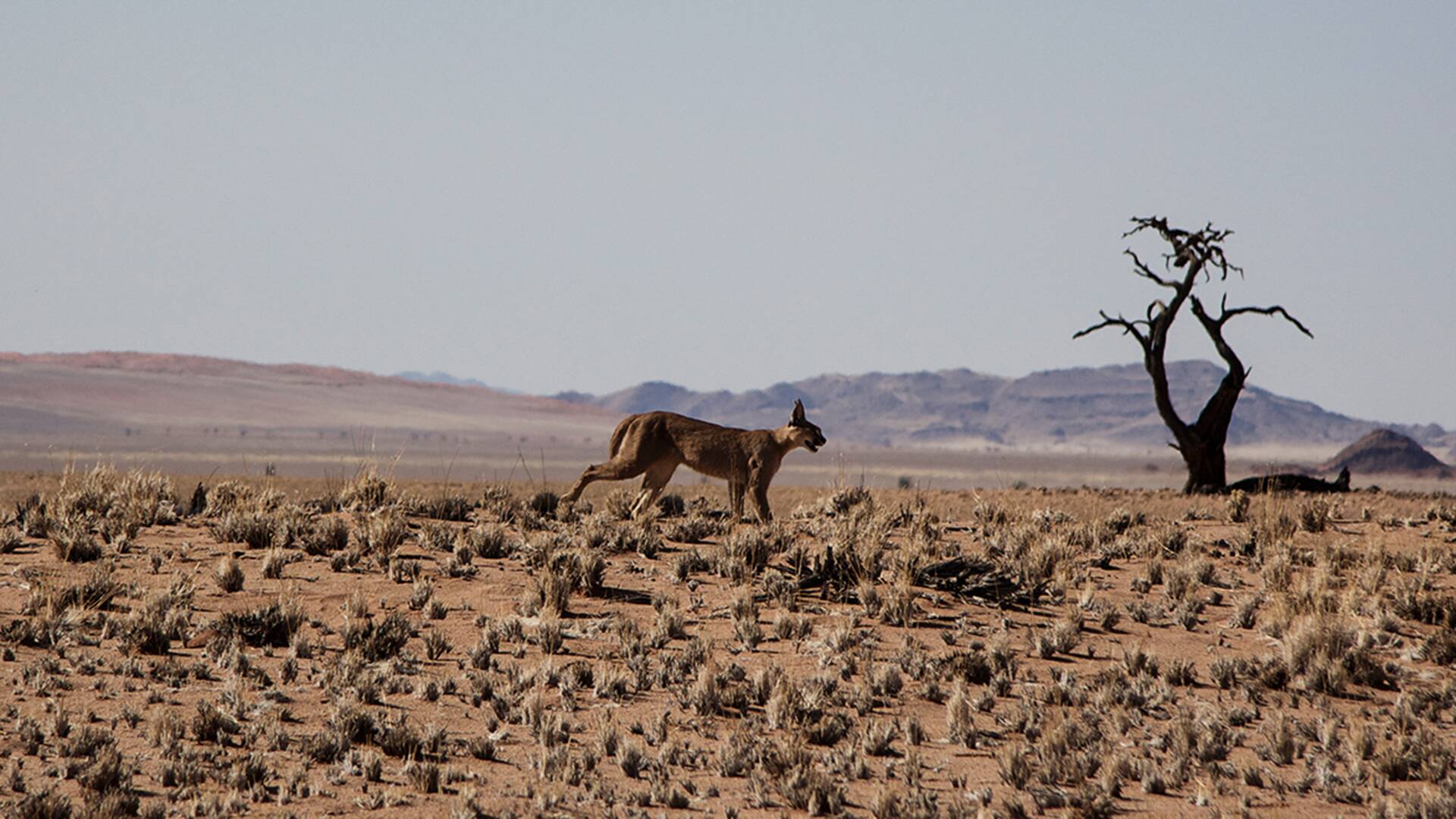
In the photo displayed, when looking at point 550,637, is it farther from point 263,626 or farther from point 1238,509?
point 1238,509

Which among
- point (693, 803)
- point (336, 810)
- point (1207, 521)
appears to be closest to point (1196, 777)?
point (693, 803)

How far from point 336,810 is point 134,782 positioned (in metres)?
1.15

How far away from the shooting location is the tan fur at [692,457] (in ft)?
53.7

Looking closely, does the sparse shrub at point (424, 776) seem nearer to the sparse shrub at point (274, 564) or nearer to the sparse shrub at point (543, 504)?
the sparse shrub at point (274, 564)

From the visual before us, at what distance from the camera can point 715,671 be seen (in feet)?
33.5

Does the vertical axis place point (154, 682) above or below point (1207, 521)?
below

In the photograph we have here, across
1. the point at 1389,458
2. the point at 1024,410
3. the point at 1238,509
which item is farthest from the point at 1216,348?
the point at 1024,410

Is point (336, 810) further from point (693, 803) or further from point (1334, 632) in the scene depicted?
point (1334, 632)

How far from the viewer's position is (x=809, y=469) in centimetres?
7075

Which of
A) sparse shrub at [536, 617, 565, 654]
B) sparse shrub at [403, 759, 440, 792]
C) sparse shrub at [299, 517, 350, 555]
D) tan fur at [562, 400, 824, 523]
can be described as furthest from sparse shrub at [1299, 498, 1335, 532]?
sparse shrub at [403, 759, 440, 792]

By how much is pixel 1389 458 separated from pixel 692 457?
6551 centimetres

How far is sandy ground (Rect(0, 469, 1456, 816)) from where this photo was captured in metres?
8.27

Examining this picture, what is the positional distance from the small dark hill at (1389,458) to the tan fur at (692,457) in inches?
2402

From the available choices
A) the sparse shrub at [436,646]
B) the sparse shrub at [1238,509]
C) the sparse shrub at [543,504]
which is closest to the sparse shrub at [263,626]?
the sparse shrub at [436,646]
